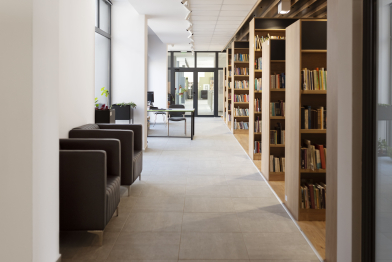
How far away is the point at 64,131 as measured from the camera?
4102mm

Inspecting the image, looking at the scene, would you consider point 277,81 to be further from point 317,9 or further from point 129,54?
point 129,54

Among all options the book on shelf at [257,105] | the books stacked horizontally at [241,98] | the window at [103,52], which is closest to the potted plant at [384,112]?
the book on shelf at [257,105]

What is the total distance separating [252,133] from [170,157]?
175cm

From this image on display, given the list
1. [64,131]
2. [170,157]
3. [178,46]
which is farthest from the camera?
[178,46]

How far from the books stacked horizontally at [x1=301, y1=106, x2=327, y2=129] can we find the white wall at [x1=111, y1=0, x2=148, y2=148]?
4.84m

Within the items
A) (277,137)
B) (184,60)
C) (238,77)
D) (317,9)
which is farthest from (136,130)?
(184,60)

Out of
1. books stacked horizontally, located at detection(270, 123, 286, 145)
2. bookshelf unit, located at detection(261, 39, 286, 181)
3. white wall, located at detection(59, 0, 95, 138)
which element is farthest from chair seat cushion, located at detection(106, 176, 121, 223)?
books stacked horizontally, located at detection(270, 123, 286, 145)

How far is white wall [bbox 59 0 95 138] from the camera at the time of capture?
404 centimetres

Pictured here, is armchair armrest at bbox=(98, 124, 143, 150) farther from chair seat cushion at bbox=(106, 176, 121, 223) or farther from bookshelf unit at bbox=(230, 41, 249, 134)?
bookshelf unit at bbox=(230, 41, 249, 134)

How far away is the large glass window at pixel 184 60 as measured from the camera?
16.1 meters

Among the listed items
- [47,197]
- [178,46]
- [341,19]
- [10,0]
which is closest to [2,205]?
[47,197]

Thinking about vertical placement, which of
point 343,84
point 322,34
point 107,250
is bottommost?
point 107,250

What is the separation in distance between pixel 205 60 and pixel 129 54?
9128 mm

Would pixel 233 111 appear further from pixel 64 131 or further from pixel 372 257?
pixel 372 257
